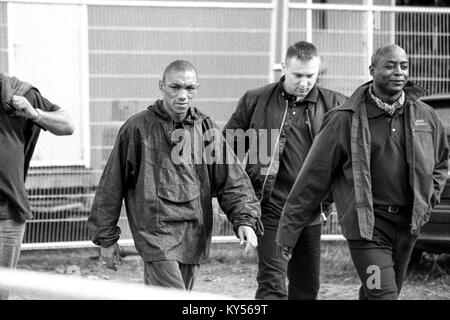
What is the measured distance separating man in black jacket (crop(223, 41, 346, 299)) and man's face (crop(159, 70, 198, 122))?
1217mm

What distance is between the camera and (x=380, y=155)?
6102 mm

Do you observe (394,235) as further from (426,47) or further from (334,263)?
(426,47)

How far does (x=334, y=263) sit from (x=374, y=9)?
8.03ft

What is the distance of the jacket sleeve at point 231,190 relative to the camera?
625cm

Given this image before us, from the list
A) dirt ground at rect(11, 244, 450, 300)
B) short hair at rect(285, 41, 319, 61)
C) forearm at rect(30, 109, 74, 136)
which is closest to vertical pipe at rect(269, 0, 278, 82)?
dirt ground at rect(11, 244, 450, 300)

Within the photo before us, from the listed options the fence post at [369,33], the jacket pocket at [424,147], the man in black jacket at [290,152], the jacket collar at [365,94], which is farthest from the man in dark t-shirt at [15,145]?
the fence post at [369,33]

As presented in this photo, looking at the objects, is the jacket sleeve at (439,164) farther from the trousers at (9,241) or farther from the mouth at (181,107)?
the trousers at (9,241)

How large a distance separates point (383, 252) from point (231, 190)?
0.98 meters

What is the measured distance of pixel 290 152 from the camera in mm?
7320

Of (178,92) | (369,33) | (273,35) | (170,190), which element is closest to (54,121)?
(178,92)

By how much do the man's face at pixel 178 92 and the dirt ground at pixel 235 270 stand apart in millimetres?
2917

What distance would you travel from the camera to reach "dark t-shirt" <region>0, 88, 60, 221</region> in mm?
6531

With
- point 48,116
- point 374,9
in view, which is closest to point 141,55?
point 374,9

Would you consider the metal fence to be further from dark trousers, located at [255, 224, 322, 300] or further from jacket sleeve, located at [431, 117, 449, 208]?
jacket sleeve, located at [431, 117, 449, 208]
